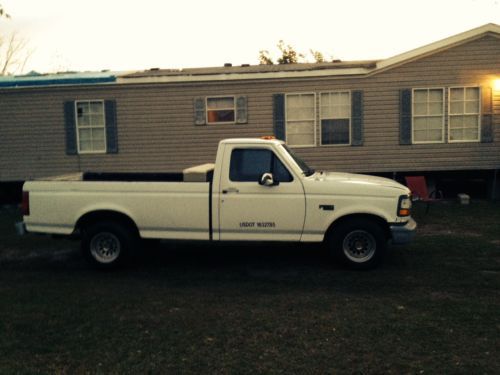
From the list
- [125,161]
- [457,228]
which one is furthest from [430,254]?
[125,161]

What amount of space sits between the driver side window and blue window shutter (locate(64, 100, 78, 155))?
30.7 feet

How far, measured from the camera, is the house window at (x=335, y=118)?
584 inches

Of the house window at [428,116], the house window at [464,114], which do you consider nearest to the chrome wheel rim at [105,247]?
the house window at [428,116]

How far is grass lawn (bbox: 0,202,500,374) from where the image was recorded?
454 centimetres

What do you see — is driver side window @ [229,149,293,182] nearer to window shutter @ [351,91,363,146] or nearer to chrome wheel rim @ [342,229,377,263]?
chrome wheel rim @ [342,229,377,263]

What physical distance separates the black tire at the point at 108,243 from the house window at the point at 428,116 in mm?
9888

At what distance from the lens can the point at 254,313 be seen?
18.9 ft

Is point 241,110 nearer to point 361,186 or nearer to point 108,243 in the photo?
point 108,243

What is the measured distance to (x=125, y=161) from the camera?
50.5ft

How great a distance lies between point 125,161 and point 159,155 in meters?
1.05

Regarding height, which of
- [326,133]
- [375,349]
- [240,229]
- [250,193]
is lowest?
[375,349]

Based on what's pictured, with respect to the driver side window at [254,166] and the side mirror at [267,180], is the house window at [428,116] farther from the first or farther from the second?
the side mirror at [267,180]

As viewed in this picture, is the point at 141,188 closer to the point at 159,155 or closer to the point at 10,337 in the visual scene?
the point at 10,337

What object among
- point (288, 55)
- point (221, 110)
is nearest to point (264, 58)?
point (288, 55)
